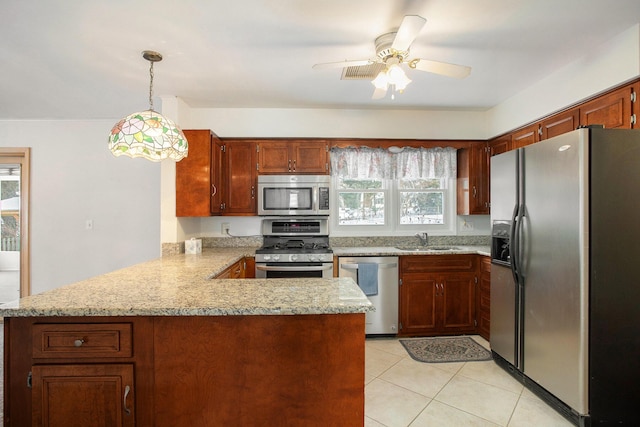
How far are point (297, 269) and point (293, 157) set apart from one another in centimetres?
126

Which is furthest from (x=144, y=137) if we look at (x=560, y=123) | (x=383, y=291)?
(x=560, y=123)

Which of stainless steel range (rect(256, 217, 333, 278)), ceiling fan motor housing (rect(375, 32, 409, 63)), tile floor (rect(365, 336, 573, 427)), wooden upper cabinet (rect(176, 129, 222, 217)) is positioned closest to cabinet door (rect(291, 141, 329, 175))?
stainless steel range (rect(256, 217, 333, 278))

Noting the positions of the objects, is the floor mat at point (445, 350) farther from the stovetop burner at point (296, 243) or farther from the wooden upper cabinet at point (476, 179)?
the wooden upper cabinet at point (476, 179)

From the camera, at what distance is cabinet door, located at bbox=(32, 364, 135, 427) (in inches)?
50.5

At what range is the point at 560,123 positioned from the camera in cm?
254

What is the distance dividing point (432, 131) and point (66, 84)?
147 inches

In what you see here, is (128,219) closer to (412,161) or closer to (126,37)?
(126,37)

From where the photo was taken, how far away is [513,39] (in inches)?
80.5

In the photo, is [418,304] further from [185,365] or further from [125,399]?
[125,399]

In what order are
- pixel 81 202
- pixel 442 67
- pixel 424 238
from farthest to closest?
pixel 81 202
pixel 424 238
pixel 442 67

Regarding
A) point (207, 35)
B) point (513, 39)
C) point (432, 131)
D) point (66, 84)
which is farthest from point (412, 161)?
point (66, 84)

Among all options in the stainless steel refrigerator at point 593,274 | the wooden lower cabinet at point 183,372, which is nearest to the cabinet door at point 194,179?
the wooden lower cabinet at point 183,372

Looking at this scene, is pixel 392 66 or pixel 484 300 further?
pixel 484 300

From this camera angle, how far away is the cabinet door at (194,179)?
3.01 m
